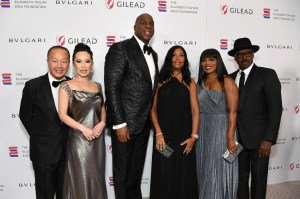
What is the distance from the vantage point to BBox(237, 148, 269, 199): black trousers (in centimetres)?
254

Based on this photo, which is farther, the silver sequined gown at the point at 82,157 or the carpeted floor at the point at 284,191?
the carpeted floor at the point at 284,191

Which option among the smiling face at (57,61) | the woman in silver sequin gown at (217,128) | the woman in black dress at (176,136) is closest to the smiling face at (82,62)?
the smiling face at (57,61)

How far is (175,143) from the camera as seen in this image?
240 cm

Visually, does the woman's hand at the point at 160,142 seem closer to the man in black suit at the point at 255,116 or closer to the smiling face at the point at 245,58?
the man in black suit at the point at 255,116

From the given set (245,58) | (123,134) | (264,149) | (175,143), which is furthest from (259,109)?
(123,134)

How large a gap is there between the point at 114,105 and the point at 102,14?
1.36 metres

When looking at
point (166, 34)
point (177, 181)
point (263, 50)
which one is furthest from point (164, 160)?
point (263, 50)

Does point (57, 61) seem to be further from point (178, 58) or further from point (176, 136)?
point (176, 136)

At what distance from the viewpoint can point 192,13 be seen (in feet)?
10.7

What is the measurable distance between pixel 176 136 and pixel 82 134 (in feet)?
2.98

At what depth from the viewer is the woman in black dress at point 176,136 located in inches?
94.0

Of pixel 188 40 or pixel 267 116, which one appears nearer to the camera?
pixel 267 116

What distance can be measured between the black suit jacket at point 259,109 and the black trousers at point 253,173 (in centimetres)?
15

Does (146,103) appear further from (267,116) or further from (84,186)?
(267,116)
